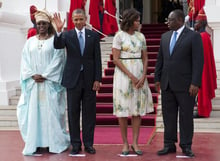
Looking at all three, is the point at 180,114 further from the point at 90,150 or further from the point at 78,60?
the point at 78,60

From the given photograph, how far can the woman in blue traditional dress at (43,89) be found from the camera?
6.39 metres

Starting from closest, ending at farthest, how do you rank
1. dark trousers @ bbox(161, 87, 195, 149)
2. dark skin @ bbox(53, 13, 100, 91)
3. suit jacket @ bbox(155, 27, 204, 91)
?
suit jacket @ bbox(155, 27, 204, 91)
dark trousers @ bbox(161, 87, 195, 149)
dark skin @ bbox(53, 13, 100, 91)

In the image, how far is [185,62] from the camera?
6.02 metres

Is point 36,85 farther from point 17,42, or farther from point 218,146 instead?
point 17,42

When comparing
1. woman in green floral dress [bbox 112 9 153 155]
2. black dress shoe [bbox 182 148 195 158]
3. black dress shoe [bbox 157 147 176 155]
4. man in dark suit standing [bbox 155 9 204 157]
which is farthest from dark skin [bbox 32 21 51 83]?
black dress shoe [bbox 182 148 195 158]

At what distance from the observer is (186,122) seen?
6090 millimetres

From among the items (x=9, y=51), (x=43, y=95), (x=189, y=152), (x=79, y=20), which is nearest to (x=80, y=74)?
(x=43, y=95)

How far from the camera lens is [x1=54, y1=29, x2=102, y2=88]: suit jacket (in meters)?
6.28

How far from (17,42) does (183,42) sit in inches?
201

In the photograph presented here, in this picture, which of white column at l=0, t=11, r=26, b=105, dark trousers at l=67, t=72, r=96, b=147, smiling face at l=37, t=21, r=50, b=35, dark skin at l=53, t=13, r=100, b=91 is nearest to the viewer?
dark skin at l=53, t=13, r=100, b=91

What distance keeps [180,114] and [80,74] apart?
52.0 inches

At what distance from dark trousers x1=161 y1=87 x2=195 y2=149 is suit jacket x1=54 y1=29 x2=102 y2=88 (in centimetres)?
90

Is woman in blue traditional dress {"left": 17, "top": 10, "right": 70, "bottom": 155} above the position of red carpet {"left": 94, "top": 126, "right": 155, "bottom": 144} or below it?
above

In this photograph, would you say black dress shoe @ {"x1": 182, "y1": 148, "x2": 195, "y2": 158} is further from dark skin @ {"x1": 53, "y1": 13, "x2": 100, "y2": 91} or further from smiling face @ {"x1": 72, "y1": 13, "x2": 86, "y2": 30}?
A: smiling face @ {"x1": 72, "y1": 13, "x2": 86, "y2": 30}
